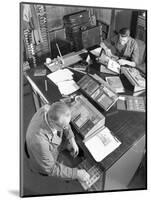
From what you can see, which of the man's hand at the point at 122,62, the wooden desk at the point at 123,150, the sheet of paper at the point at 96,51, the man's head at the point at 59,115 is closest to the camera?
the man's head at the point at 59,115

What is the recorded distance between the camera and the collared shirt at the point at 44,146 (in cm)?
146

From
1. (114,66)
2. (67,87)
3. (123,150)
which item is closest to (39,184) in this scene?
(123,150)

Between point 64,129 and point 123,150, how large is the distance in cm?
48

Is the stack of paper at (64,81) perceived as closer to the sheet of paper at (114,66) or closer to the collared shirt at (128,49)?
the sheet of paper at (114,66)

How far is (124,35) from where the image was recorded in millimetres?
2107

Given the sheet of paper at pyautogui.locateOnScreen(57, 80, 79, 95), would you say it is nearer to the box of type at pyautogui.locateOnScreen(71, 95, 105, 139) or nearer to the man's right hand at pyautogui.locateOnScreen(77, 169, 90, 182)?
the box of type at pyautogui.locateOnScreen(71, 95, 105, 139)

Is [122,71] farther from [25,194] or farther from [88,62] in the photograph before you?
[25,194]

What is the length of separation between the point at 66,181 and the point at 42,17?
4.35 ft

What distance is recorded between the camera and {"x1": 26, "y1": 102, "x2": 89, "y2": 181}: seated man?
55.0 inches

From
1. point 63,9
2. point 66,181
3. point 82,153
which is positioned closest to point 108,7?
point 63,9

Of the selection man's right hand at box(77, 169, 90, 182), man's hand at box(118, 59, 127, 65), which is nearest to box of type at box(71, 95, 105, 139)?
man's right hand at box(77, 169, 90, 182)

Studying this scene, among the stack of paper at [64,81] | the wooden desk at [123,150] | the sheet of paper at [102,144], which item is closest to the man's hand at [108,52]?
the stack of paper at [64,81]

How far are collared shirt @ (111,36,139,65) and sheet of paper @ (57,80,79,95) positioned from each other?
0.64 m

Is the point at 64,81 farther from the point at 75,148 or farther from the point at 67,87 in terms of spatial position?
the point at 75,148
